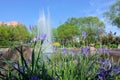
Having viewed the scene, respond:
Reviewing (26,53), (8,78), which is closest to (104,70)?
(8,78)

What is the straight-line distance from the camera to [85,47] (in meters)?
2.38

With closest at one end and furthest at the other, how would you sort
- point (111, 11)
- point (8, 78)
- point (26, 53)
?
point (8, 78) < point (26, 53) < point (111, 11)

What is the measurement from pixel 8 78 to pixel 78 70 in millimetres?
563

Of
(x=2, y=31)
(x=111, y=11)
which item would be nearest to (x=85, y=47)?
(x=111, y=11)

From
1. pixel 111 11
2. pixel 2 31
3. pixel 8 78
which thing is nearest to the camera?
pixel 8 78

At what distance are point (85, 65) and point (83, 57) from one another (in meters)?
0.09

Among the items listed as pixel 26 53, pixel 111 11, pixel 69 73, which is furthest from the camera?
pixel 111 11

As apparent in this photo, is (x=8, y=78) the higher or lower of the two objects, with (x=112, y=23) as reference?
lower

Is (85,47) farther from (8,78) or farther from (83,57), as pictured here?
(8,78)

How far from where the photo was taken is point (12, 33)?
54438 millimetres

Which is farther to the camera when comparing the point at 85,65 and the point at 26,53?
the point at 26,53

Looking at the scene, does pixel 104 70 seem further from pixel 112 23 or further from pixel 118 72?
pixel 112 23

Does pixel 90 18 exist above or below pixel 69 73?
above

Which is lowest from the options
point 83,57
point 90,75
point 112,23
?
point 90,75
